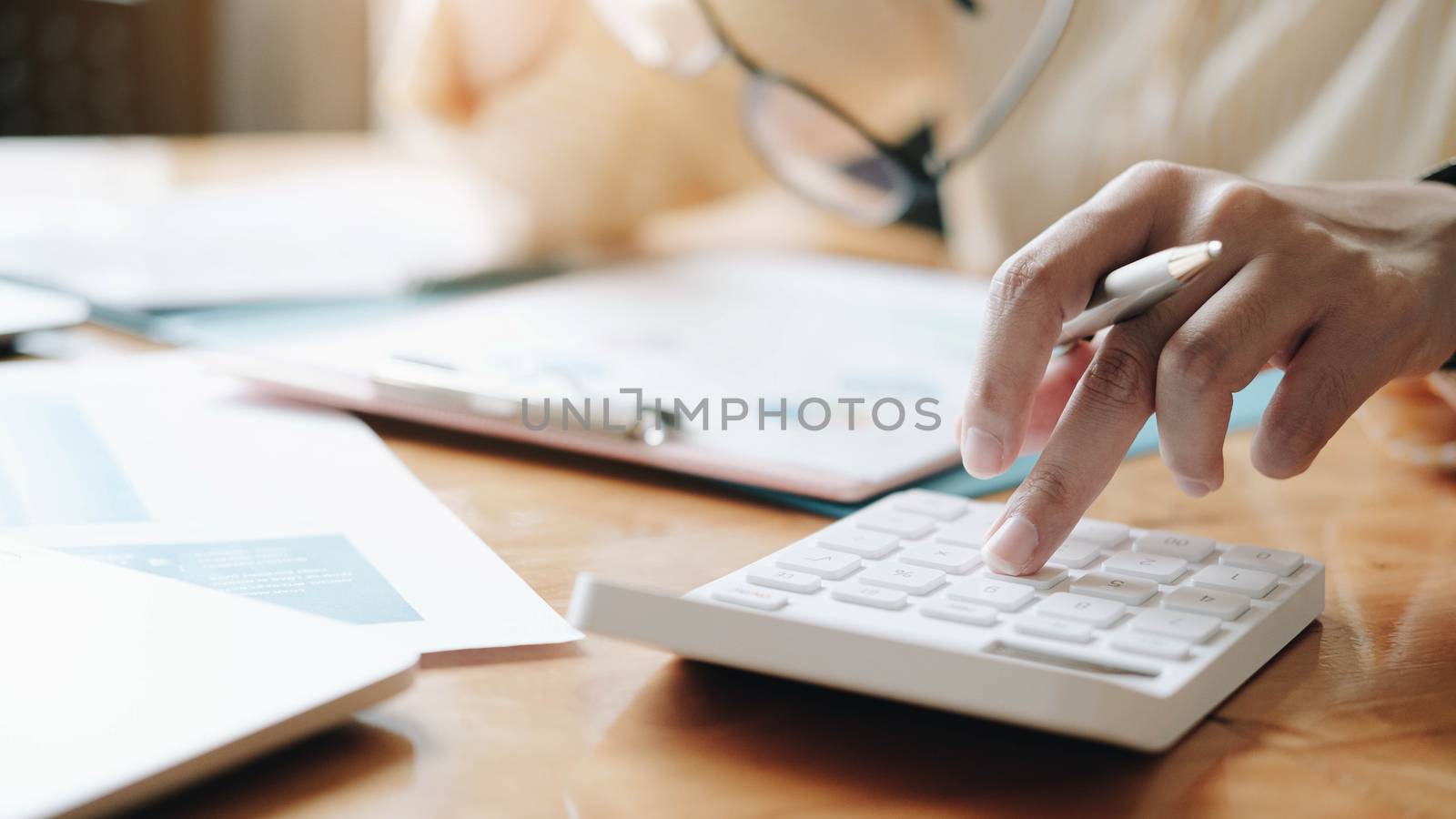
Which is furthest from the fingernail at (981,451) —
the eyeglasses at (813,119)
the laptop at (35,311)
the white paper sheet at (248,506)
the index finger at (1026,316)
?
the laptop at (35,311)

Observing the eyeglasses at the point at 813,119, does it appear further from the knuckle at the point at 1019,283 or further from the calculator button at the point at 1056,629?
A: the calculator button at the point at 1056,629

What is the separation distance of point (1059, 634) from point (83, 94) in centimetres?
65

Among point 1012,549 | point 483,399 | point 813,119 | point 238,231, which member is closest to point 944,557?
point 1012,549

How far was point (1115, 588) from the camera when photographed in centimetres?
35

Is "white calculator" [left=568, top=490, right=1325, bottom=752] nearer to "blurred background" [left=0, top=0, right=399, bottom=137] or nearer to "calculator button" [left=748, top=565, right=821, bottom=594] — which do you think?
"calculator button" [left=748, top=565, right=821, bottom=594]

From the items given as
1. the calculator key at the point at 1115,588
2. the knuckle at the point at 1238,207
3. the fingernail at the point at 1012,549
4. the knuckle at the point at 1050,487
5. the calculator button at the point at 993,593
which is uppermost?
the knuckle at the point at 1238,207

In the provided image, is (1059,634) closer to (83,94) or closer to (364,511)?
(364,511)

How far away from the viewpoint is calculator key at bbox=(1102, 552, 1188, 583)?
37 cm

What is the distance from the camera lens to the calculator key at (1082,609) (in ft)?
1.06

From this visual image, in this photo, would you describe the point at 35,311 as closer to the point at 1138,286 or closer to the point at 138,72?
the point at 138,72

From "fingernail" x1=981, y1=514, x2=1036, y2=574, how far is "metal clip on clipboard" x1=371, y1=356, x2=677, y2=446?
7.3 inches

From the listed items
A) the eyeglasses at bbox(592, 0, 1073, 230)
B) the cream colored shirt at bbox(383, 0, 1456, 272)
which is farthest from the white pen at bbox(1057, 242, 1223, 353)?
the cream colored shirt at bbox(383, 0, 1456, 272)

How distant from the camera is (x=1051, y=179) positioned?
97 cm

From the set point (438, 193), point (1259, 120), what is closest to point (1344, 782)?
point (1259, 120)
